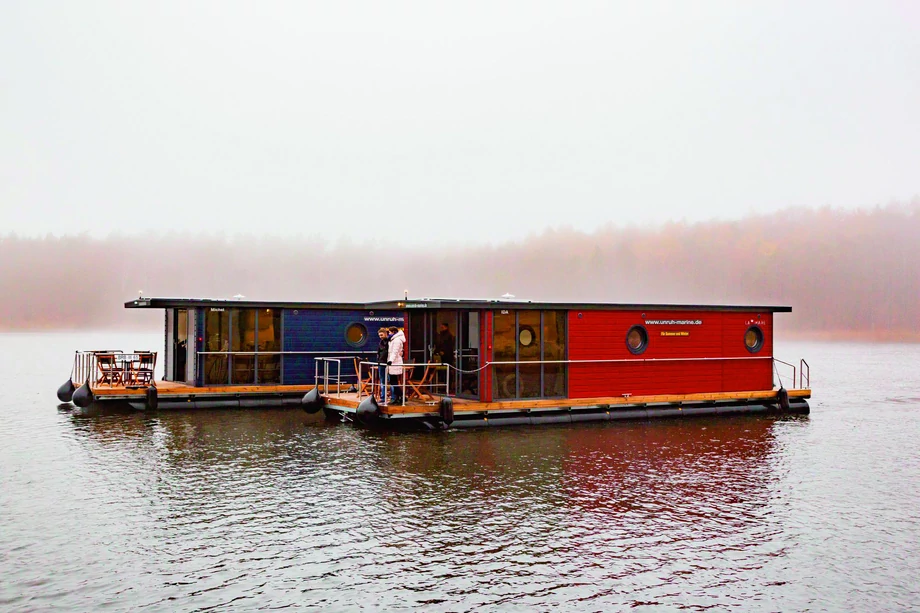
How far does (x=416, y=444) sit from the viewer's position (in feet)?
60.4

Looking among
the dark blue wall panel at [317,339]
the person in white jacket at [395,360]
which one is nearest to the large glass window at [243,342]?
the dark blue wall panel at [317,339]

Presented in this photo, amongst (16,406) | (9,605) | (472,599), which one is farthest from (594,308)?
(16,406)

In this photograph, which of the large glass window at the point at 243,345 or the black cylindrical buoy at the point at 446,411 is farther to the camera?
the large glass window at the point at 243,345

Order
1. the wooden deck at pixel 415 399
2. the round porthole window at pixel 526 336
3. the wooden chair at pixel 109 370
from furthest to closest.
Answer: the wooden chair at pixel 109 370 < the round porthole window at pixel 526 336 < the wooden deck at pixel 415 399

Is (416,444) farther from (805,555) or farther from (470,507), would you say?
(805,555)

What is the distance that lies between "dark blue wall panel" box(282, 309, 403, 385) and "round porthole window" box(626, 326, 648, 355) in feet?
27.3

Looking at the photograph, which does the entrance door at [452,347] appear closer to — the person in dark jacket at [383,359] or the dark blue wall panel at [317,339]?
the person in dark jacket at [383,359]

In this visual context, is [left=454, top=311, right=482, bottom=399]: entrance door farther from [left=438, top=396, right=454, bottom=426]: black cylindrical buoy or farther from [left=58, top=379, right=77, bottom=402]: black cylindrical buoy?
[left=58, top=379, right=77, bottom=402]: black cylindrical buoy

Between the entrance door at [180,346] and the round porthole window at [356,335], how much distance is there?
4995 millimetres

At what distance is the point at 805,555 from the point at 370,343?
17.9m

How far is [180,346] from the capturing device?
88.6ft

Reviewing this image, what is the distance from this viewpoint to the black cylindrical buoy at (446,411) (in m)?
19.8

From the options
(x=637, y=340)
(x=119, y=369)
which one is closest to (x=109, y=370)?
(x=119, y=369)

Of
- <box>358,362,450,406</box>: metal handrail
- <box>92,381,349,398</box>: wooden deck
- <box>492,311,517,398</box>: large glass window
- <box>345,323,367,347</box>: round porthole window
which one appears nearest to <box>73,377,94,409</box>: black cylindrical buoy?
<box>92,381,349,398</box>: wooden deck
